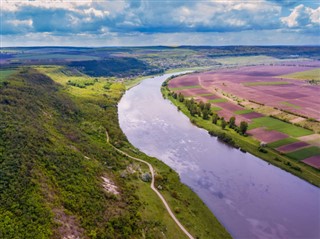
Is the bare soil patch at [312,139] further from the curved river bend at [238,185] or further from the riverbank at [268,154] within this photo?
the curved river bend at [238,185]

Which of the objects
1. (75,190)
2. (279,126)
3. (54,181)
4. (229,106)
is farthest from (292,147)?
(54,181)

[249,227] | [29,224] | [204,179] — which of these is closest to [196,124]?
[204,179]

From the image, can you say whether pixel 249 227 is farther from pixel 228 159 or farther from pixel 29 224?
pixel 29 224

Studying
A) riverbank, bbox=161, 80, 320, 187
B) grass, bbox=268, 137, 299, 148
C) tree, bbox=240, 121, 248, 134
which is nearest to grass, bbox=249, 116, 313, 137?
grass, bbox=268, 137, 299, 148

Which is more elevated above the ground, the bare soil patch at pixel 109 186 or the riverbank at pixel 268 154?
the bare soil patch at pixel 109 186

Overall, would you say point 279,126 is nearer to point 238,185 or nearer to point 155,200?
point 238,185

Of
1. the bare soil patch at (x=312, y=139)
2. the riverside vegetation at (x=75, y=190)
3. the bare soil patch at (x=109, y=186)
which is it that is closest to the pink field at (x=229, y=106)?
the bare soil patch at (x=312, y=139)
